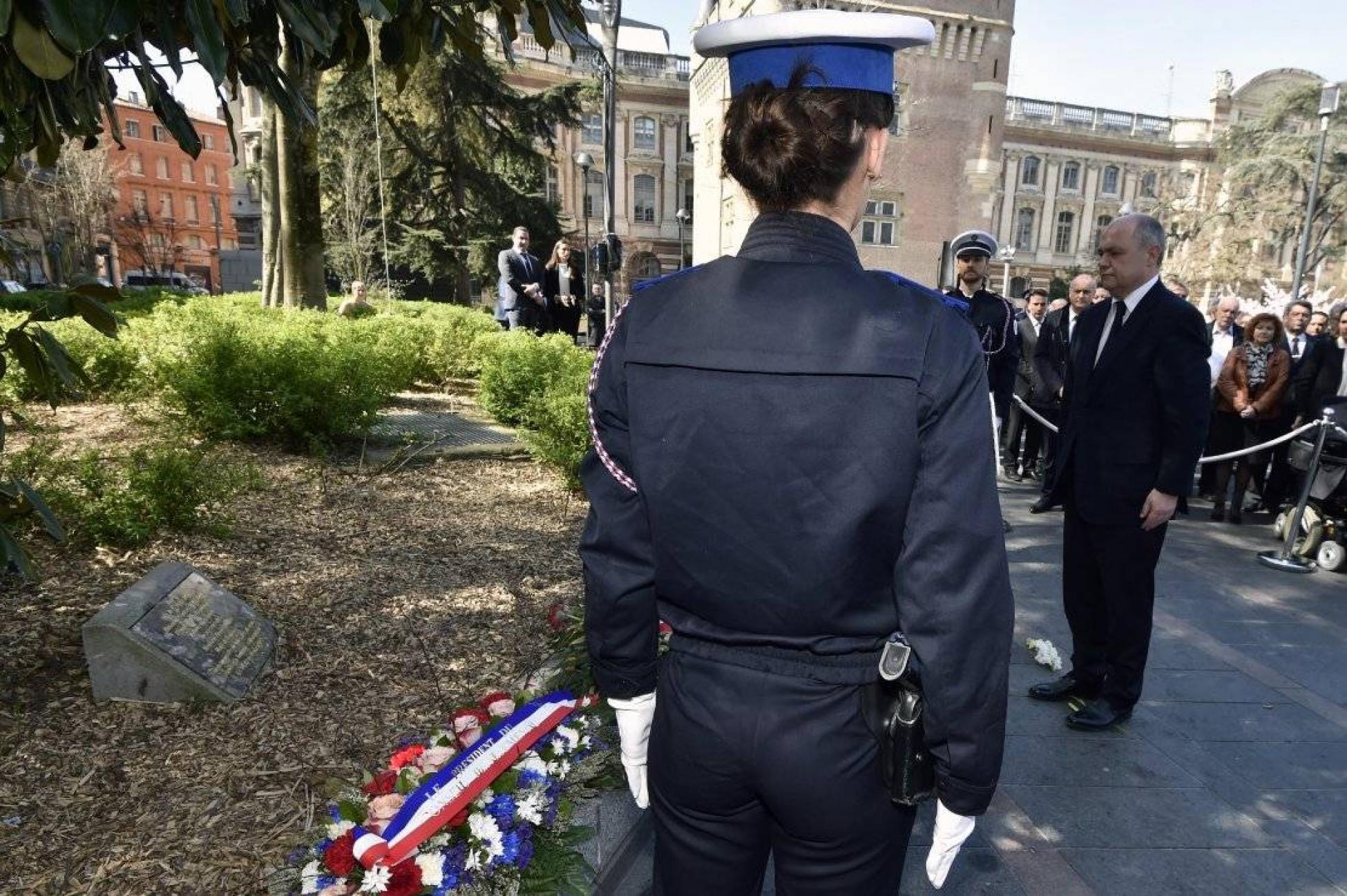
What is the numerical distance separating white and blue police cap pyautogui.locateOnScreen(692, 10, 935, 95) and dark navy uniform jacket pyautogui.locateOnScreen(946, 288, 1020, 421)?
15.9ft

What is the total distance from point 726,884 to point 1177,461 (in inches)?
103

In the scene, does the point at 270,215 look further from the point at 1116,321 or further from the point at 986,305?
the point at 1116,321

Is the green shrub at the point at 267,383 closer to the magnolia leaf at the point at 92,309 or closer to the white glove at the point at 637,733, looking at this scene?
the magnolia leaf at the point at 92,309

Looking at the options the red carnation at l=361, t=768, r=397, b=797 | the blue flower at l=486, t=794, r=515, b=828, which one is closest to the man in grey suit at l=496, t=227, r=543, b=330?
the red carnation at l=361, t=768, r=397, b=797

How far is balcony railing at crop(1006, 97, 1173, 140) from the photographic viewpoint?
59.1 metres

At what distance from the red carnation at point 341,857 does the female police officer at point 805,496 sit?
1.01 metres

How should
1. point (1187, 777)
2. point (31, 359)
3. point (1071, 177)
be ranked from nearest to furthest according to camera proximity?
point (31, 359)
point (1187, 777)
point (1071, 177)

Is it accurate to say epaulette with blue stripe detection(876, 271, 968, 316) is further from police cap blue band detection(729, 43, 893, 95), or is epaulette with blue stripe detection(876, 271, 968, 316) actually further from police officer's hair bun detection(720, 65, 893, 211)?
police cap blue band detection(729, 43, 893, 95)

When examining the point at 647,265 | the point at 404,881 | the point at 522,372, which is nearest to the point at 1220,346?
the point at 522,372

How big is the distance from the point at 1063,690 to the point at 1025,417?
6.03 metres

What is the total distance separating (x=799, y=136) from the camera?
53.6 inches

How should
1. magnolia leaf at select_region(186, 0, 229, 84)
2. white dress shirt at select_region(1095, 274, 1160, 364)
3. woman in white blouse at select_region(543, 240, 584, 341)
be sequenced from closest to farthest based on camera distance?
magnolia leaf at select_region(186, 0, 229, 84), white dress shirt at select_region(1095, 274, 1160, 364), woman in white blouse at select_region(543, 240, 584, 341)

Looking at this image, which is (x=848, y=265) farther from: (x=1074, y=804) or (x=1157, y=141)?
(x=1157, y=141)

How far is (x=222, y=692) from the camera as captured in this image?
303 centimetres
